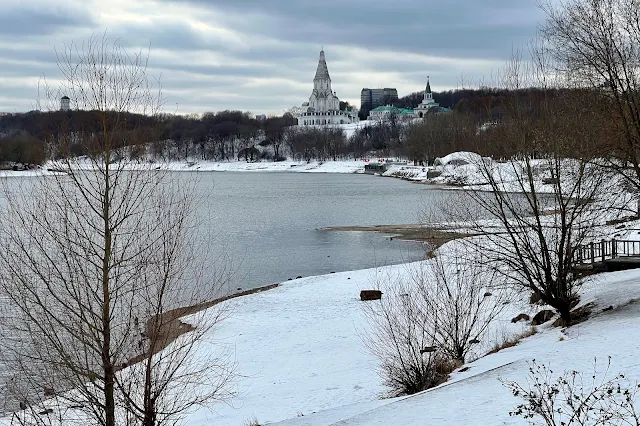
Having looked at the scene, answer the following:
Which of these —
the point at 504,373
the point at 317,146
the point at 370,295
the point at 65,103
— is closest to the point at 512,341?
the point at 504,373

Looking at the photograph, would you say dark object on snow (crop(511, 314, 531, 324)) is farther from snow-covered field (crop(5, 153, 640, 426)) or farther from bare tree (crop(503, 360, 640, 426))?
→ bare tree (crop(503, 360, 640, 426))

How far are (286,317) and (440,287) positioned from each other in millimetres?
6848

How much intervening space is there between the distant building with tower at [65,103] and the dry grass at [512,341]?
28.3ft

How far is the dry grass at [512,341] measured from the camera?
43.4 feet

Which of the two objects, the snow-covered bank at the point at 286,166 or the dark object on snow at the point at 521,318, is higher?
the snow-covered bank at the point at 286,166

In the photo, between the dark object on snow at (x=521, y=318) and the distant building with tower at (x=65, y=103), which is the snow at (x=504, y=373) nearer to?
the dark object on snow at (x=521, y=318)

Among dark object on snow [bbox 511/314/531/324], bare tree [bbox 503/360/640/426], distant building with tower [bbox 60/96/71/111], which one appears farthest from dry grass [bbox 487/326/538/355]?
distant building with tower [bbox 60/96/71/111]

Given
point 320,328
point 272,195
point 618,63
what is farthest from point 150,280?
point 272,195

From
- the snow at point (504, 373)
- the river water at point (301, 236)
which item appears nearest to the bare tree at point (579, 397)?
the snow at point (504, 373)

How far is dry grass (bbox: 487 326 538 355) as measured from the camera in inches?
521

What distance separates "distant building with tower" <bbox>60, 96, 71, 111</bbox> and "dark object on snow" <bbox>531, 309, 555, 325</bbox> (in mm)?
11252

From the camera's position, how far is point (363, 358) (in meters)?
15.0

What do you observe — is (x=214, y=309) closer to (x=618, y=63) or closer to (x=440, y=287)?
(x=440, y=287)

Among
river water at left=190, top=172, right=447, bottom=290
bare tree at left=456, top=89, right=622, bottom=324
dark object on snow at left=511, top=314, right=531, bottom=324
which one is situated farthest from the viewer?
river water at left=190, top=172, right=447, bottom=290
